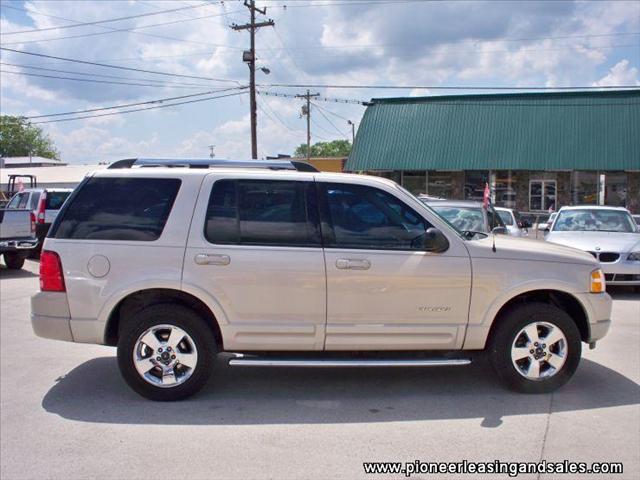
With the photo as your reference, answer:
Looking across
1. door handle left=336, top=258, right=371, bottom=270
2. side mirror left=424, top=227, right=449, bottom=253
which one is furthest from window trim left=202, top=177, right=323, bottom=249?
side mirror left=424, top=227, right=449, bottom=253

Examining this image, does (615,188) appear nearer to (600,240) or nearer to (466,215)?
(600,240)

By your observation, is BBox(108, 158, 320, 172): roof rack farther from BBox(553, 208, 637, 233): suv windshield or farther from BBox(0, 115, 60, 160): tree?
BBox(0, 115, 60, 160): tree

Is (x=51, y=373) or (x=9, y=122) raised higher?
(x=9, y=122)

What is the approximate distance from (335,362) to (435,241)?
124 centimetres

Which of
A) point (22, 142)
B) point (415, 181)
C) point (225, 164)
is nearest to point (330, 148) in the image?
point (22, 142)

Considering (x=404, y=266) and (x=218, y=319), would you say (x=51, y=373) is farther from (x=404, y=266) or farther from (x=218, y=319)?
(x=404, y=266)

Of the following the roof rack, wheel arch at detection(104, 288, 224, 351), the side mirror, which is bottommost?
wheel arch at detection(104, 288, 224, 351)

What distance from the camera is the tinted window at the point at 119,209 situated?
484 cm

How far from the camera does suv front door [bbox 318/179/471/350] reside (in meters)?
4.77

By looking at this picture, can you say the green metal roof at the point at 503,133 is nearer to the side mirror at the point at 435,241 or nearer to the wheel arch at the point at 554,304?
the wheel arch at the point at 554,304

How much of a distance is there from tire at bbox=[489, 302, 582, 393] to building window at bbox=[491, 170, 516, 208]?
2824 cm

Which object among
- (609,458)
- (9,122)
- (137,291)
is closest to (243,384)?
(137,291)

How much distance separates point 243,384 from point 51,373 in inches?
75.8

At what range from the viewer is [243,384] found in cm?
538
